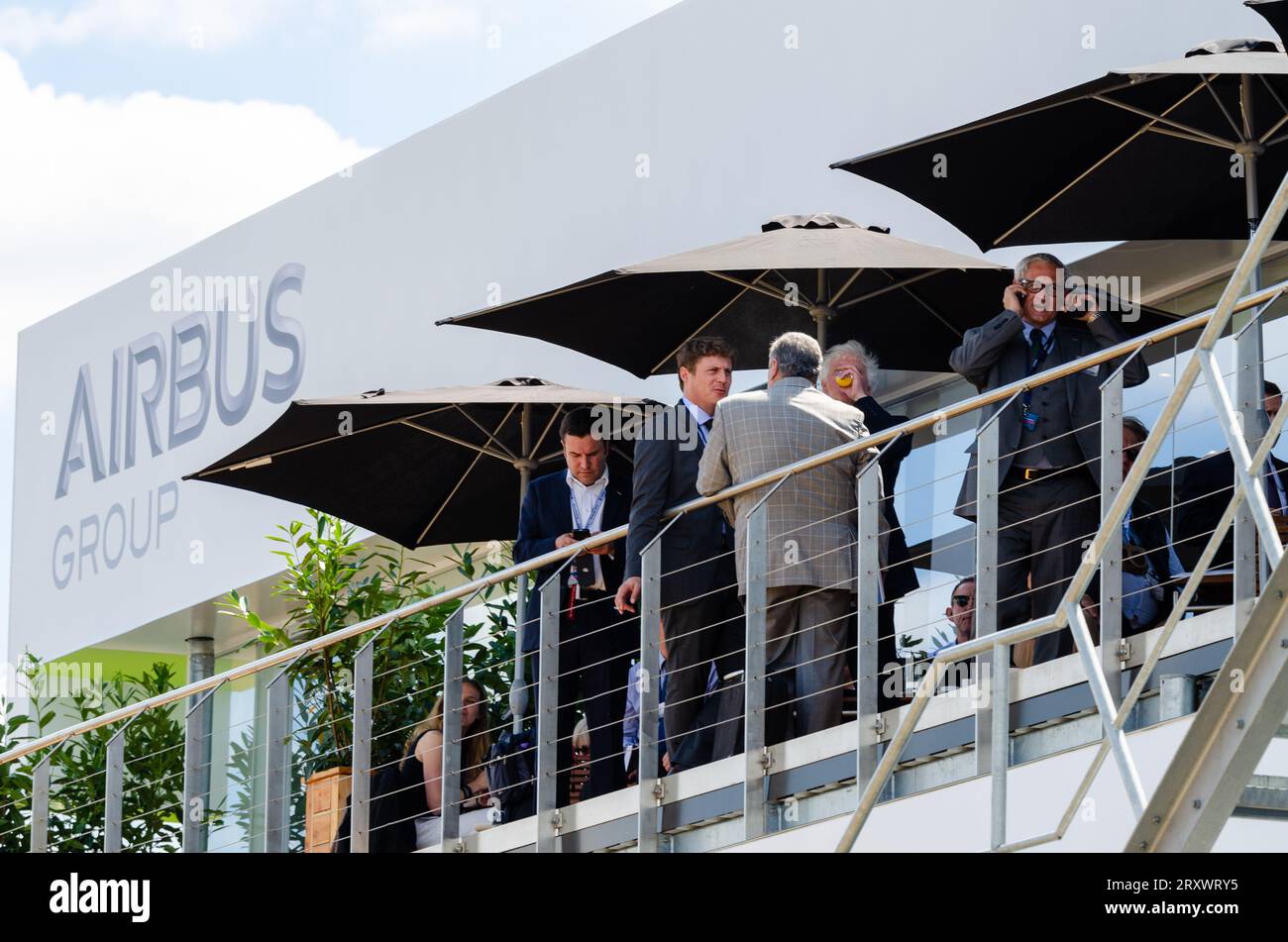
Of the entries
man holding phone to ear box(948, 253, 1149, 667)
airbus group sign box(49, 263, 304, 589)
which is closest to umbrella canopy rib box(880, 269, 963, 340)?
man holding phone to ear box(948, 253, 1149, 667)

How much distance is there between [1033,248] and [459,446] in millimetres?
2792

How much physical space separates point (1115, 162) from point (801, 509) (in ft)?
7.55

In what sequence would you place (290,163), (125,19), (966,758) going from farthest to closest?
(290,163) < (125,19) < (966,758)

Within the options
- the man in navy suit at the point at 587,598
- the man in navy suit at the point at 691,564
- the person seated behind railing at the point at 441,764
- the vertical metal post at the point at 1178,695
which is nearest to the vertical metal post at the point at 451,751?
the person seated behind railing at the point at 441,764

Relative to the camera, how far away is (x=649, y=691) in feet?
23.2

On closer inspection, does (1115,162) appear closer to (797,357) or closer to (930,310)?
(930,310)

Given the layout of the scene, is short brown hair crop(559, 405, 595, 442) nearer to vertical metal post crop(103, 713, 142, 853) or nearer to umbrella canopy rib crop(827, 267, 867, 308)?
umbrella canopy rib crop(827, 267, 867, 308)

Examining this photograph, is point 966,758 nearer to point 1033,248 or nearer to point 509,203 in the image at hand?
point 1033,248

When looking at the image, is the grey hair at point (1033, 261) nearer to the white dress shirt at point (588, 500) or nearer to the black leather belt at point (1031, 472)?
the black leather belt at point (1031, 472)

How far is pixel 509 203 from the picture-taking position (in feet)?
43.3

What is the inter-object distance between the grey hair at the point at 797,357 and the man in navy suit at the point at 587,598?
3.27 feet

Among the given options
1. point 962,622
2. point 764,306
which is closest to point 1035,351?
point 962,622

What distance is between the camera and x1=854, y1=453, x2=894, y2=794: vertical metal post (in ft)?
21.2
